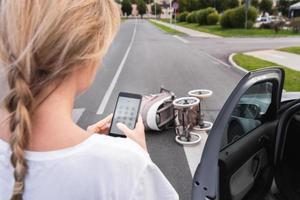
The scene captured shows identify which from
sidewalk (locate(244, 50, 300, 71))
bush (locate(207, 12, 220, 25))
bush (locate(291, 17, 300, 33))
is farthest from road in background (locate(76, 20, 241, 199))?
bush (locate(207, 12, 220, 25))

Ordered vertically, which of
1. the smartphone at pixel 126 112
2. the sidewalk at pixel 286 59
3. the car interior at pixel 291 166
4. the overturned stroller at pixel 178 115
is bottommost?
the sidewalk at pixel 286 59

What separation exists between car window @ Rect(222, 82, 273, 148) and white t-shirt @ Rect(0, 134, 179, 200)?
1.55 m

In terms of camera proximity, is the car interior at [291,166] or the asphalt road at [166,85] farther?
the asphalt road at [166,85]

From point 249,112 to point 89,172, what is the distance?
2.07 m

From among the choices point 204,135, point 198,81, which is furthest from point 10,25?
point 198,81

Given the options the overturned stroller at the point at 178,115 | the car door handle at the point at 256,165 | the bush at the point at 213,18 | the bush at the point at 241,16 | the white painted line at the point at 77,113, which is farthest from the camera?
the bush at the point at 213,18

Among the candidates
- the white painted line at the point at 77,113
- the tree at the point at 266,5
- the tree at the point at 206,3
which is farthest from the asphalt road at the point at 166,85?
the tree at the point at 266,5

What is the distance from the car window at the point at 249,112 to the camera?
2.44m

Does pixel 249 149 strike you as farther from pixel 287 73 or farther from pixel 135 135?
pixel 287 73

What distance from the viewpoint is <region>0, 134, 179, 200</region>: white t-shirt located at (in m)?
0.86

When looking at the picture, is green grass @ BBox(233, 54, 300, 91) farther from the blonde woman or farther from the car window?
the blonde woman

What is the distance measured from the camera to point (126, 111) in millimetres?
1456

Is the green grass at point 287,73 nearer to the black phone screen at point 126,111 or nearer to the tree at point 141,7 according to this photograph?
the black phone screen at point 126,111

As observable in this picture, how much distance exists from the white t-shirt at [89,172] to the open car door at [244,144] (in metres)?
1.38
